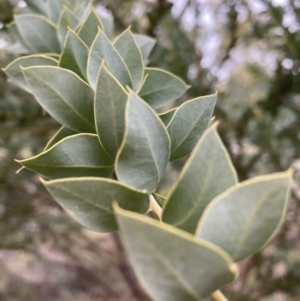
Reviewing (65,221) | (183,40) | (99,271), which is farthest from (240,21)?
(99,271)

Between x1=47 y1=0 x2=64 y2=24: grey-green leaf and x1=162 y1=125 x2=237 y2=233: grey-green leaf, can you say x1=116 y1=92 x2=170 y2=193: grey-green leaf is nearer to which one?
x1=162 y1=125 x2=237 y2=233: grey-green leaf

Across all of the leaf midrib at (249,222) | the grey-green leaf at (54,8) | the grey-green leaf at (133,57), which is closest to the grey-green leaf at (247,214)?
the leaf midrib at (249,222)

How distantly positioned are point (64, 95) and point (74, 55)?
Result: 34mm

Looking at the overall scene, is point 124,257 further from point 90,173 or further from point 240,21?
point 90,173

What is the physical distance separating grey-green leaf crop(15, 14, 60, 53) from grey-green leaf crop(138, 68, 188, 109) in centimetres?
8

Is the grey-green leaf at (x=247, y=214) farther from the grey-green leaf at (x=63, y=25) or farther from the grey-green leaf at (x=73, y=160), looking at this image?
the grey-green leaf at (x=63, y=25)

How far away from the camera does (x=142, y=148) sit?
12cm

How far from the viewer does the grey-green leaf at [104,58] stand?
0.53 ft

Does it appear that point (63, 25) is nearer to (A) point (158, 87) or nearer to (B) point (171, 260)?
(A) point (158, 87)

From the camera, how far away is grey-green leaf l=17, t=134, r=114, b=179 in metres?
0.14

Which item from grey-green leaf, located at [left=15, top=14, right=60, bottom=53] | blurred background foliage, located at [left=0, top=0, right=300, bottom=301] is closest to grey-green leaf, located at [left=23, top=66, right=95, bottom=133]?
grey-green leaf, located at [left=15, top=14, right=60, bottom=53]

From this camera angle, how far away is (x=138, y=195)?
123 millimetres

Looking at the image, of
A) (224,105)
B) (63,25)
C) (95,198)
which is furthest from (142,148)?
(224,105)

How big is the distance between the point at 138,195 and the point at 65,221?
55 centimetres
